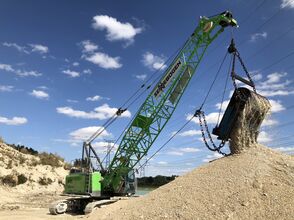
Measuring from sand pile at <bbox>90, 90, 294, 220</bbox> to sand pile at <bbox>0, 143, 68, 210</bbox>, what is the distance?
23.3m

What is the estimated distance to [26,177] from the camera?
4012 cm

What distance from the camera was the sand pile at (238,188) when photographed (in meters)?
11.3

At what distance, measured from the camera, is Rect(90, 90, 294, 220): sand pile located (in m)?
11.3

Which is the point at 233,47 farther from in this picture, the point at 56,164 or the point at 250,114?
the point at 56,164

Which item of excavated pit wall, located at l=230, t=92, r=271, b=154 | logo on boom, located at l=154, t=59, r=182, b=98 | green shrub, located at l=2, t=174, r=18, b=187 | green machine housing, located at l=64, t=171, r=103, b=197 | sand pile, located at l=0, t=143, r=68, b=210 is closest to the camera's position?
excavated pit wall, located at l=230, t=92, r=271, b=154

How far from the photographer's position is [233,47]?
57.0 feet

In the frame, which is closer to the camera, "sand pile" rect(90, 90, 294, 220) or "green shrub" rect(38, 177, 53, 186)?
"sand pile" rect(90, 90, 294, 220)

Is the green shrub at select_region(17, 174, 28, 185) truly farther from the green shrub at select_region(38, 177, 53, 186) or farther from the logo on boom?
the logo on boom

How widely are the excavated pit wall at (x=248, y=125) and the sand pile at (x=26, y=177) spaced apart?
2408 cm

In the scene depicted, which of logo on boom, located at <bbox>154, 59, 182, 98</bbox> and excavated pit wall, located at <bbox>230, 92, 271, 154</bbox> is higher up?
logo on boom, located at <bbox>154, 59, 182, 98</bbox>

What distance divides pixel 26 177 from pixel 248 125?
31.4 meters

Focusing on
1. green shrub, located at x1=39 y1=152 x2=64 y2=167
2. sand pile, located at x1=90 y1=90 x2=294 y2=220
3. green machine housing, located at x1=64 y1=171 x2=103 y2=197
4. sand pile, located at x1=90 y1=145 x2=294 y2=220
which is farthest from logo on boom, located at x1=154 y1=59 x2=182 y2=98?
green shrub, located at x1=39 y1=152 x2=64 y2=167

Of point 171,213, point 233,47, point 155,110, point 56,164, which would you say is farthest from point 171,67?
point 56,164

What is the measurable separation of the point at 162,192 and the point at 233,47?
7.84 meters
